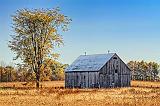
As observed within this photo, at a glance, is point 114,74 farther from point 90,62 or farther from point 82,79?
point 82,79

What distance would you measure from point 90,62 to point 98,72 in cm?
414

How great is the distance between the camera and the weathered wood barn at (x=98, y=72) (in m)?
64.9

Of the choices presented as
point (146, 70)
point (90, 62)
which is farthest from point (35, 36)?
point (146, 70)

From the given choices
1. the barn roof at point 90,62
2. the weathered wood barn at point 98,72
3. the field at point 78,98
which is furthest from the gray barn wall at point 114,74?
the field at point 78,98

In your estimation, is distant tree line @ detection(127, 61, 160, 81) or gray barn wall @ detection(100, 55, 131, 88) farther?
distant tree line @ detection(127, 61, 160, 81)

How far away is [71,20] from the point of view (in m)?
63.6

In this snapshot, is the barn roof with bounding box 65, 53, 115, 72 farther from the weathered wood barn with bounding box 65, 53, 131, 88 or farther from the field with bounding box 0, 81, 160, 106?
the field with bounding box 0, 81, 160, 106

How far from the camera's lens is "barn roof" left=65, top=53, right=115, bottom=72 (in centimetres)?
6581

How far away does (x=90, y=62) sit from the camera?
68000mm

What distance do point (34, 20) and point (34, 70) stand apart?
8.31 metres

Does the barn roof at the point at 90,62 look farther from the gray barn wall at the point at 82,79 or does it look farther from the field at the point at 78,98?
the field at the point at 78,98

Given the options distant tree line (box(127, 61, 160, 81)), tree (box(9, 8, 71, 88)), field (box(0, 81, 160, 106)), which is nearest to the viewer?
field (box(0, 81, 160, 106))

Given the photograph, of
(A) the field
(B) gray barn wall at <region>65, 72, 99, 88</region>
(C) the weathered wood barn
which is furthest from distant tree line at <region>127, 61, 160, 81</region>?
(A) the field

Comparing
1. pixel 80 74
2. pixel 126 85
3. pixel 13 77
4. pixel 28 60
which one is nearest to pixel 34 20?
pixel 28 60
